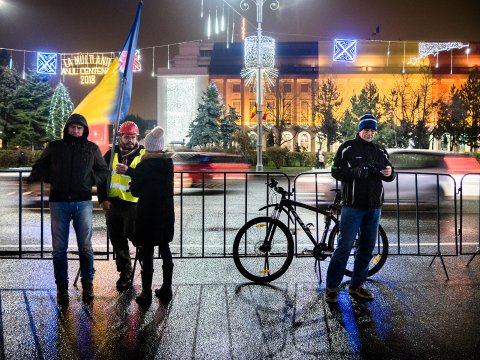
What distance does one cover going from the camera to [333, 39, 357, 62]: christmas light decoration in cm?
2547

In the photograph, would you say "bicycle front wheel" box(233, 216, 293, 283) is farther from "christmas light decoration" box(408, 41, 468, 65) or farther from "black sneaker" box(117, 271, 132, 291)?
"christmas light decoration" box(408, 41, 468, 65)

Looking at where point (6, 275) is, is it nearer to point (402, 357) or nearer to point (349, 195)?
point (349, 195)

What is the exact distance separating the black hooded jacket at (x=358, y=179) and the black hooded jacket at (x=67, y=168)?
2769 mm

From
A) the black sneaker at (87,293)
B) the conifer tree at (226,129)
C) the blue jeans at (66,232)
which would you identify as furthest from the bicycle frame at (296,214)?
the conifer tree at (226,129)

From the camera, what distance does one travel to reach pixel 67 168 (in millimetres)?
5465

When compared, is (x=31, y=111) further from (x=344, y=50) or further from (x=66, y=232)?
(x=66, y=232)

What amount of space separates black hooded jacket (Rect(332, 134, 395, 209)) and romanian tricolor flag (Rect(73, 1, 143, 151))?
2.71 m

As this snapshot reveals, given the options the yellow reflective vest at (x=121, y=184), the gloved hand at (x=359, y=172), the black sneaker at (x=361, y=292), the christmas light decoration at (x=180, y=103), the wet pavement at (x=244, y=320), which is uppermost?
the christmas light decoration at (x=180, y=103)

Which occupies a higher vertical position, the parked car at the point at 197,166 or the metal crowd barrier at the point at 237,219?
the parked car at the point at 197,166

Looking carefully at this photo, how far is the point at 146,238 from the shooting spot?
5465 millimetres

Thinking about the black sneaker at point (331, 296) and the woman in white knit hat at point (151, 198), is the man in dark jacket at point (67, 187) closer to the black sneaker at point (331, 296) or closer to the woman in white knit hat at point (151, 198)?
the woman in white knit hat at point (151, 198)

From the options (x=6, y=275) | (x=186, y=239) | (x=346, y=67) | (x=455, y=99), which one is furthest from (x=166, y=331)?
(x=346, y=67)

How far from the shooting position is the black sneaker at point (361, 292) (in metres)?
5.64

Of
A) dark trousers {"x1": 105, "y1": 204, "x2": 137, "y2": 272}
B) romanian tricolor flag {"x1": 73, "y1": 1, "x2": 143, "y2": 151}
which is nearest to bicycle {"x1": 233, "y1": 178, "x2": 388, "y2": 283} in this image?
dark trousers {"x1": 105, "y1": 204, "x2": 137, "y2": 272}
